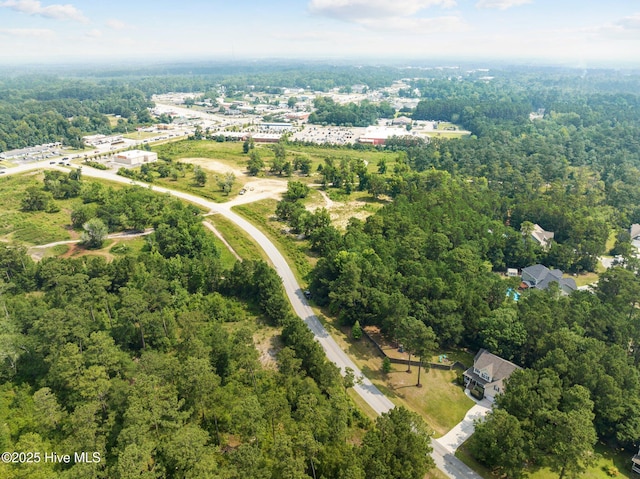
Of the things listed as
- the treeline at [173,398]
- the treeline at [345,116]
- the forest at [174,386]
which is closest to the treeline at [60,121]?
the treeline at [345,116]

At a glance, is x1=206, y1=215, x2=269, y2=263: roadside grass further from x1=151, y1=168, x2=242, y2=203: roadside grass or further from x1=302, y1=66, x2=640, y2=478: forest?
x1=151, y1=168, x2=242, y2=203: roadside grass

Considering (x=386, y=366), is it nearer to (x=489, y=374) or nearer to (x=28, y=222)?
(x=489, y=374)

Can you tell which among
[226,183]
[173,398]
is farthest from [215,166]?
[173,398]

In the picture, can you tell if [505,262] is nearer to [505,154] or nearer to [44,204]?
[505,154]

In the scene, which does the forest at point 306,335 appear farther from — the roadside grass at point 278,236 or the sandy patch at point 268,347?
the roadside grass at point 278,236

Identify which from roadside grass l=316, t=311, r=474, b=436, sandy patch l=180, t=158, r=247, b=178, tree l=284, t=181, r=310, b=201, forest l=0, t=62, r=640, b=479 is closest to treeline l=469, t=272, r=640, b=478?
forest l=0, t=62, r=640, b=479

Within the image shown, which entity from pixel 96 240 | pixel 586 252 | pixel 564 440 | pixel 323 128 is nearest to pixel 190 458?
pixel 564 440

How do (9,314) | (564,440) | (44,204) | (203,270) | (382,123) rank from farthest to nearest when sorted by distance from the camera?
(382,123) < (44,204) < (203,270) < (9,314) < (564,440)
